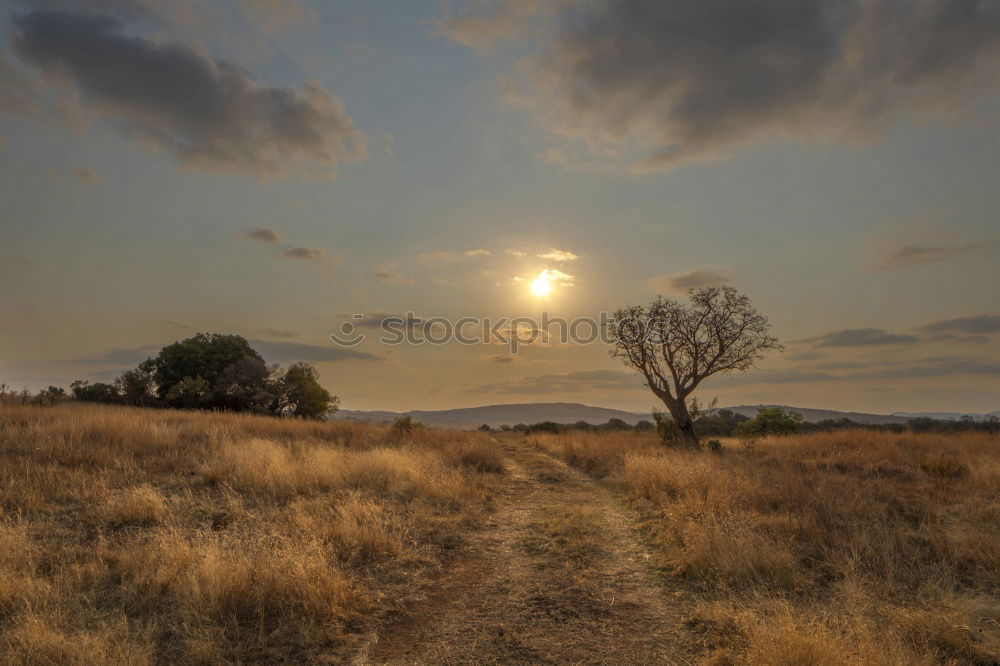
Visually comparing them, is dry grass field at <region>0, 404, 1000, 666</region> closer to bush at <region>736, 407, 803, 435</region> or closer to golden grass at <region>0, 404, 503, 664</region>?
golden grass at <region>0, 404, 503, 664</region>

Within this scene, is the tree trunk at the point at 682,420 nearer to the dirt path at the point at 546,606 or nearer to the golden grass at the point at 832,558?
the golden grass at the point at 832,558

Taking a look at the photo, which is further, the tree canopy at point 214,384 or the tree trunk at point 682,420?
the tree canopy at point 214,384

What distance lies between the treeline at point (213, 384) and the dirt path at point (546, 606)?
28491 mm

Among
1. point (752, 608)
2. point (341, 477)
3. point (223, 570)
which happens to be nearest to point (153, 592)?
point (223, 570)

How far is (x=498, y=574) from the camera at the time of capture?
7.07 m

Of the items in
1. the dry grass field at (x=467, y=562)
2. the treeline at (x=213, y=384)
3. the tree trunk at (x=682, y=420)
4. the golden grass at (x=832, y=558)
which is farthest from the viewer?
the treeline at (x=213, y=384)

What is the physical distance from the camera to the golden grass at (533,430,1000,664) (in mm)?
4633

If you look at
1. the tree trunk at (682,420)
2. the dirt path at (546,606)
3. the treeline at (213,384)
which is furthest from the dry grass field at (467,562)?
the treeline at (213,384)

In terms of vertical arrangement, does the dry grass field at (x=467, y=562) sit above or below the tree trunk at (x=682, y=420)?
below

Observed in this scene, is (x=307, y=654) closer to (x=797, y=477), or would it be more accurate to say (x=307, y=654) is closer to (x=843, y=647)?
(x=843, y=647)

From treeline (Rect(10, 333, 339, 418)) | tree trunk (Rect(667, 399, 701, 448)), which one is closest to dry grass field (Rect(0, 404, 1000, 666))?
tree trunk (Rect(667, 399, 701, 448))

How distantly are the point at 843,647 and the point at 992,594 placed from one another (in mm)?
3537

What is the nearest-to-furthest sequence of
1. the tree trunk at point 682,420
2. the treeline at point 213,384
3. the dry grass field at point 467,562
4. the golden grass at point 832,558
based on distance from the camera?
1. the golden grass at point 832,558
2. the dry grass field at point 467,562
3. the tree trunk at point 682,420
4. the treeline at point 213,384

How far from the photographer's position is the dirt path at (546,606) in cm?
484
